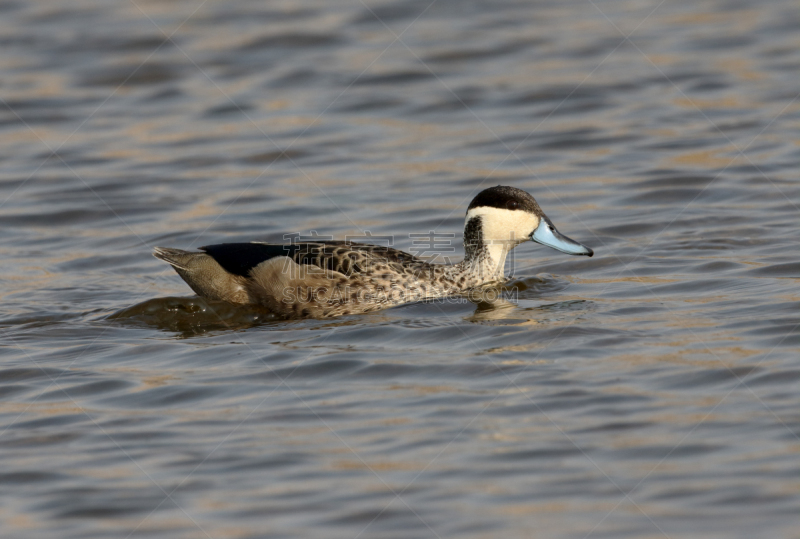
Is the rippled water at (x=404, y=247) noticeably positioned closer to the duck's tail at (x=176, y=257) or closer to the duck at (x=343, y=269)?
the duck at (x=343, y=269)

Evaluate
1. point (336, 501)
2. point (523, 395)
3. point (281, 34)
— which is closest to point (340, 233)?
point (523, 395)

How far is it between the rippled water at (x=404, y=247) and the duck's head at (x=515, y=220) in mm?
446

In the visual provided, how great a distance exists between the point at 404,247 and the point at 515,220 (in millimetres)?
1922

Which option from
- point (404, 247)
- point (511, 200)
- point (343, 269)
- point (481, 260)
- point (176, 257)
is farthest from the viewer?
point (404, 247)

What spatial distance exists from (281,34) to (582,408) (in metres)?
13.3

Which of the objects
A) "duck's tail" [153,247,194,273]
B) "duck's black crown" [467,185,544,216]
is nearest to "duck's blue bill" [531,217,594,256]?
"duck's black crown" [467,185,544,216]

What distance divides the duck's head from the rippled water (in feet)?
1.46

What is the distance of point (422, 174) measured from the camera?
13172 millimetres

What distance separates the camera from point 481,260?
976cm

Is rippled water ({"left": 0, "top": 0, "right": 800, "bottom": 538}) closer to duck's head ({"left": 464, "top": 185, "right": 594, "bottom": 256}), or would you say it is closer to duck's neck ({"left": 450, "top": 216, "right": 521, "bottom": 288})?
duck's neck ({"left": 450, "top": 216, "right": 521, "bottom": 288})

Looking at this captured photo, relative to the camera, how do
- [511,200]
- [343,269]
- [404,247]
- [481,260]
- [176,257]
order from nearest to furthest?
[343,269]
[511,200]
[176,257]
[481,260]
[404,247]

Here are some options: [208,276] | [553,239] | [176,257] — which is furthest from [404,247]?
[176,257]

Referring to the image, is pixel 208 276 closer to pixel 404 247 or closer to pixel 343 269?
pixel 343 269

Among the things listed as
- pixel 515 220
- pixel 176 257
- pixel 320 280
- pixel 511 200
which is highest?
pixel 511 200
